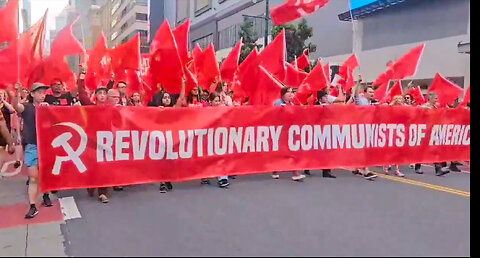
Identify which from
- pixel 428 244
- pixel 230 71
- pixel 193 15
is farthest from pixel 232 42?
pixel 428 244

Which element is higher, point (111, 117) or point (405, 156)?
point (111, 117)

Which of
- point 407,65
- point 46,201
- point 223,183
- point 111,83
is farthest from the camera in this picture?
point 111,83

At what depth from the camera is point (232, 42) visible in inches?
2013

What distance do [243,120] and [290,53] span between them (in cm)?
2303

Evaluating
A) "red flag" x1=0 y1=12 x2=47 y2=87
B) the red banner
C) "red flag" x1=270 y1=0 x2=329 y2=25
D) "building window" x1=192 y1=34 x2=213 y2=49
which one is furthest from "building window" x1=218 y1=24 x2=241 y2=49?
the red banner

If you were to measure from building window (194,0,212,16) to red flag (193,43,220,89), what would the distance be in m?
50.0

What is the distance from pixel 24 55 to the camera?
30.7 feet

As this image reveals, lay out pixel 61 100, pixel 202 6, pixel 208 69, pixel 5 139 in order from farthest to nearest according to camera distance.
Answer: pixel 202 6 → pixel 208 69 → pixel 5 139 → pixel 61 100

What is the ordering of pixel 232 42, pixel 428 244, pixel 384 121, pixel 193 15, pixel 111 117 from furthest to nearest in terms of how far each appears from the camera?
pixel 193 15
pixel 232 42
pixel 384 121
pixel 111 117
pixel 428 244

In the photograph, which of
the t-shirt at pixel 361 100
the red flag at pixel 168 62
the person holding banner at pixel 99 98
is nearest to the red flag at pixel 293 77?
the t-shirt at pixel 361 100

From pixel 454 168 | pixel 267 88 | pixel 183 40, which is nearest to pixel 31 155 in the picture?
pixel 183 40

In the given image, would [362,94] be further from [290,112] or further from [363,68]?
[363,68]

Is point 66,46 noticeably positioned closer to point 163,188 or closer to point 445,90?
point 163,188

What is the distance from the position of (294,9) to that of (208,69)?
8.53 ft
